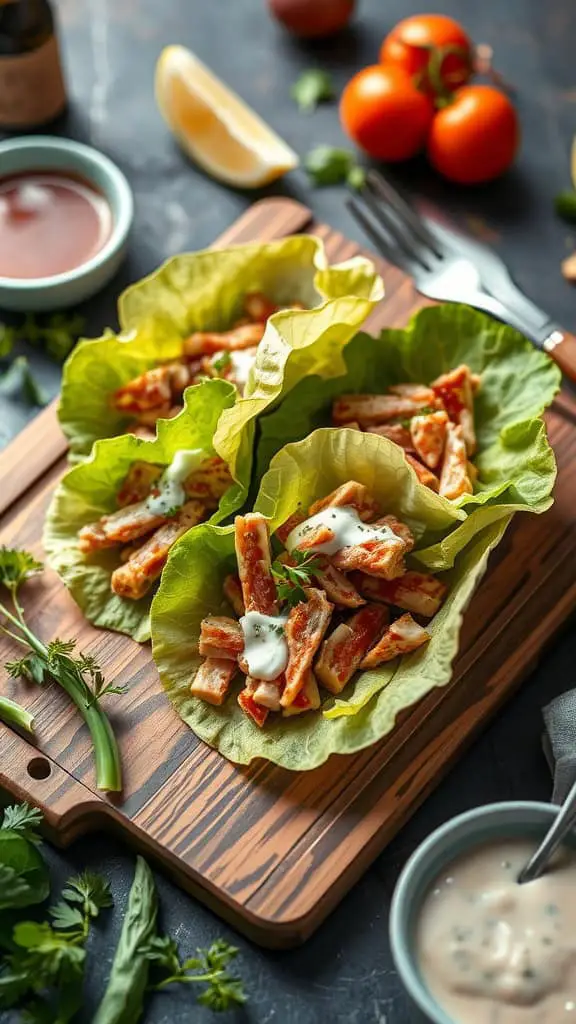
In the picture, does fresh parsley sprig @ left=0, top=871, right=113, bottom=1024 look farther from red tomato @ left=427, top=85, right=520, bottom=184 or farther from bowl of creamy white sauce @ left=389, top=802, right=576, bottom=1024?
red tomato @ left=427, top=85, right=520, bottom=184

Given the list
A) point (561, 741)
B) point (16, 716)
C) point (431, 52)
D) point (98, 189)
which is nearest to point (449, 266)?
point (431, 52)

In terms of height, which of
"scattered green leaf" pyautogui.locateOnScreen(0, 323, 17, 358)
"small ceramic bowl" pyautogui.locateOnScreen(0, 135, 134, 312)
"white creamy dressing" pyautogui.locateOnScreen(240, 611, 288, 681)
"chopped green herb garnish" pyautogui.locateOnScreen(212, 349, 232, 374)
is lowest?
"white creamy dressing" pyautogui.locateOnScreen(240, 611, 288, 681)

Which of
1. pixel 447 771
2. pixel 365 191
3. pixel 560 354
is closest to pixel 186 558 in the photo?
pixel 447 771

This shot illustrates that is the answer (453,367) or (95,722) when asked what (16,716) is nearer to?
(95,722)

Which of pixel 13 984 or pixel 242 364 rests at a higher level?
pixel 242 364

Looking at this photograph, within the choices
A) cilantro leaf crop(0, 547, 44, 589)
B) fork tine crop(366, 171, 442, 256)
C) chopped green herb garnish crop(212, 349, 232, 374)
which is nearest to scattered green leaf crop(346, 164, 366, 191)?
fork tine crop(366, 171, 442, 256)
